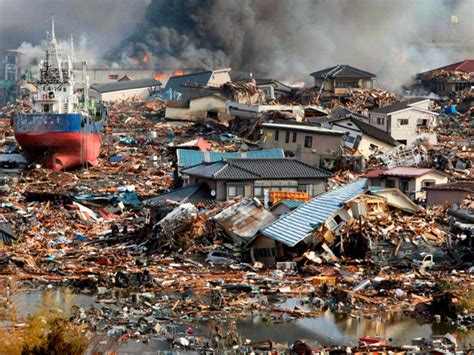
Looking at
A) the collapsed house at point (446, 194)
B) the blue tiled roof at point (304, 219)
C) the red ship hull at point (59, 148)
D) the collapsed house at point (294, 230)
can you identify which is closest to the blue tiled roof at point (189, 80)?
the red ship hull at point (59, 148)

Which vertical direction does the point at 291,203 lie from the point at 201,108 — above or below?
below

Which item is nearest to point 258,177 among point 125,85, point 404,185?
point 404,185

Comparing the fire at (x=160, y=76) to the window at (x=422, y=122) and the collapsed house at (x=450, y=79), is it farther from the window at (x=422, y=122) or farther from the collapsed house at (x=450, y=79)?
the window at (x=422, y=122)

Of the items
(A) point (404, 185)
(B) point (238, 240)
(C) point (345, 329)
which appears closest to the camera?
(C) point (345, 329)

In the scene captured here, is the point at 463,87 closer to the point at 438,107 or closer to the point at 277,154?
the point at 438,107

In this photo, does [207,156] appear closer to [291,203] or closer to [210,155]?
[210,155]

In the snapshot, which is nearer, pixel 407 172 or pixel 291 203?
pixel 291 203

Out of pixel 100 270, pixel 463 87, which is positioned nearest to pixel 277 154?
pixel 100 270
